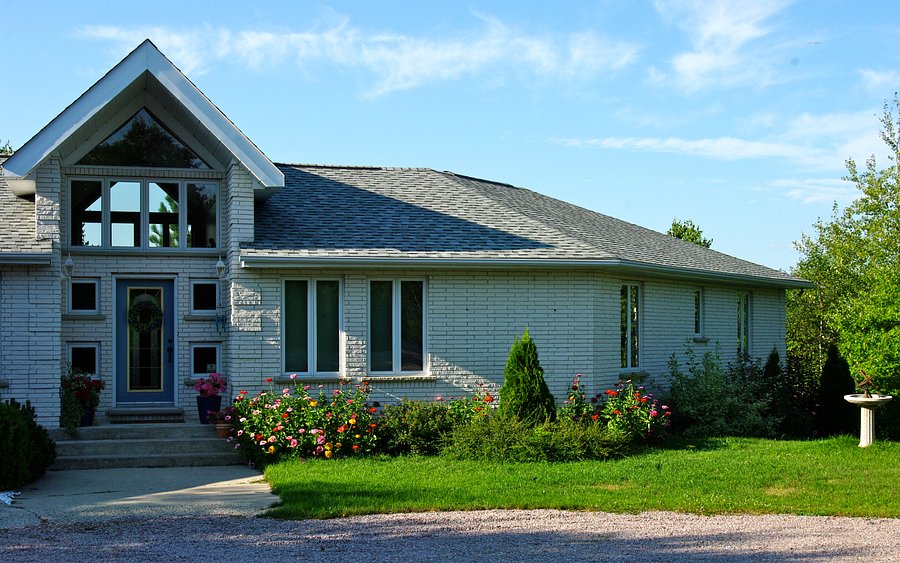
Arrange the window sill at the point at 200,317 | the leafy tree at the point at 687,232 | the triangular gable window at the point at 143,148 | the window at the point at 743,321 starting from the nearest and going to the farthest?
the triangular gable window at the point at 143,148 < the window sill at the point at 200,317 < the window at the point at 743,321 < the leafy tree at the point at 687,232

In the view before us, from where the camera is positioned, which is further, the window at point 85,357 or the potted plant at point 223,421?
the window at point 85,357

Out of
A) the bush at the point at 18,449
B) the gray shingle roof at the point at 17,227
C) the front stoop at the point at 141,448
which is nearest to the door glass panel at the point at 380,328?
the front stoop at the point at 141,448

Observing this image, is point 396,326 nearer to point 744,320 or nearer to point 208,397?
point 208,397

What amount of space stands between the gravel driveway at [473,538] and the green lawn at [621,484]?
361 mm

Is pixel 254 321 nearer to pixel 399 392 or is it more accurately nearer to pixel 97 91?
pixel 399 392

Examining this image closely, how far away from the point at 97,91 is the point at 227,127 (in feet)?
6.15

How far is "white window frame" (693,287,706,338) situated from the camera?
734 inches

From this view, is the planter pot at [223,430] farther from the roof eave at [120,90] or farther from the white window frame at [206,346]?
the roof eave at [120,90]

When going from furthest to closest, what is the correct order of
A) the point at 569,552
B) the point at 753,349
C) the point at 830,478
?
the point at 753,349
the point at 830,478
the point at 569,552

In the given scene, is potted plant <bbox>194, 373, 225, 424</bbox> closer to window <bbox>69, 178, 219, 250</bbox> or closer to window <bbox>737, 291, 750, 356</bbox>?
window <bbox>69, 178, 219, 250</bbox>

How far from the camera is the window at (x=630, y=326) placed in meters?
16.6

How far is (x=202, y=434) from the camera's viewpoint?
46.0 ft

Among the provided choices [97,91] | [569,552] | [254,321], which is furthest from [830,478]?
[97,91]

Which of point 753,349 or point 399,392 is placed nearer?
point 399,392
